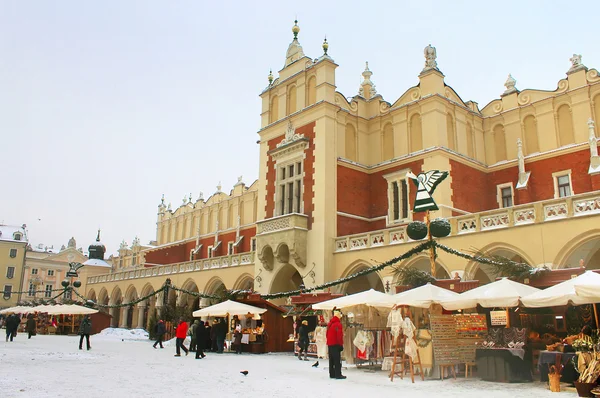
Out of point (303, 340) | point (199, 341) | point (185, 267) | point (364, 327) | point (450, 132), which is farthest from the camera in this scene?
point (185, 267)

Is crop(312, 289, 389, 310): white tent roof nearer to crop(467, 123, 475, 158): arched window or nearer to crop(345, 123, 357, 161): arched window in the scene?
crop(345, 123, 357, 161): arched window

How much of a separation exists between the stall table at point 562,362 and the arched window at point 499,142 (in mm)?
18219

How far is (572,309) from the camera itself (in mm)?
14508

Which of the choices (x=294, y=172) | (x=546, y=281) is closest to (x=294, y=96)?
(x=294, y=172)

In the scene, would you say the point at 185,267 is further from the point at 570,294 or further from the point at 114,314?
the point at 570,294

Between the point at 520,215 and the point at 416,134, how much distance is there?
9554mm

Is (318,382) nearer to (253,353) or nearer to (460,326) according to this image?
(460,326)

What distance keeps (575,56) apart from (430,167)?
893 cm

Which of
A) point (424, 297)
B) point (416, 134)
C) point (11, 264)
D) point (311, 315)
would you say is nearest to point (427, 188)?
point (424, 297)

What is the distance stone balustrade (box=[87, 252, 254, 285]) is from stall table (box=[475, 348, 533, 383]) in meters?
19.7

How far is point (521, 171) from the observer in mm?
26875

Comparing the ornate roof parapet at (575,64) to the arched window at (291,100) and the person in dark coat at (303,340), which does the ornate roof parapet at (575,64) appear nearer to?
the arched window at (291,100)

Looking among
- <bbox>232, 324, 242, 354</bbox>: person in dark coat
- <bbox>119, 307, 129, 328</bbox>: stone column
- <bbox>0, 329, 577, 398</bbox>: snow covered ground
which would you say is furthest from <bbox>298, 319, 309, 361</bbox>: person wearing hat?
<bbox>119, 307, 129, 328</bbox>: stone column

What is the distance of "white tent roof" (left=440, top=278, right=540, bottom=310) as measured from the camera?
13.2 metres
